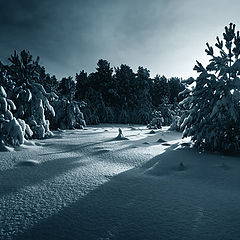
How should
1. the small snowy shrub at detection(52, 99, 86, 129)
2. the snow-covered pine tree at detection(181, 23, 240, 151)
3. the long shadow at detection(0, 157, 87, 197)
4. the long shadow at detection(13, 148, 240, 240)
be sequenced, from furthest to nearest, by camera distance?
the small snowy shrub at detection(52, 99, 86, 129) → the snow-covered pine tree at detection(181, 23, 240, 151) → the long shadow at detection(0, 157, 87, 197) → the long shadow at detection(13, 148, 240, 240)

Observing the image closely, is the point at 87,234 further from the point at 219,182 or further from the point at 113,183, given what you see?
the point at 219,182

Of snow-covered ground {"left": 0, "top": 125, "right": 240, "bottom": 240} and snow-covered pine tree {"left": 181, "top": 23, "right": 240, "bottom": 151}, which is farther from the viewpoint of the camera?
snow-covered pine tree {"left": 181, "top": 23, "right": 240, "bottom": 151}

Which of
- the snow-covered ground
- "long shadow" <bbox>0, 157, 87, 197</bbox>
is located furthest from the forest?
"long shadow" <bbox>0, 157, 87, 197</bbox>

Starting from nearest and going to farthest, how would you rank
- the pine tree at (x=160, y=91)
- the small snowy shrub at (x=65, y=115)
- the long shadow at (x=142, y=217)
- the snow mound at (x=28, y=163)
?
the long shadow at (x=142, y=217)
the snow mound at (x=28, y=163)
the small snowy shrub at (x=65, y=115)
the pine tree at (x=160, y=91)

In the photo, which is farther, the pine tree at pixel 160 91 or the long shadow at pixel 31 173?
the pine tree at pixel 160 91

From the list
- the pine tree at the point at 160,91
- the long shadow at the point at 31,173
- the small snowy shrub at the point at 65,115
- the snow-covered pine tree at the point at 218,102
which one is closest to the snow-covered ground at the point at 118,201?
the long shadow at the point at 31,173

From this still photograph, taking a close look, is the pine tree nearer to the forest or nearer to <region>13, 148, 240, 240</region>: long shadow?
the forest

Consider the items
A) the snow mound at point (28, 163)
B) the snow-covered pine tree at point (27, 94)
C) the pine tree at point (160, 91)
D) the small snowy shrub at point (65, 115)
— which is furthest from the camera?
the pine tree at point (160, 91)

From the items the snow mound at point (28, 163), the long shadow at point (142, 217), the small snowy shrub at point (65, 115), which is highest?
the small snowy shrub at point (65, 115)

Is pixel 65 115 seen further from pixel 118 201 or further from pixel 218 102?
pixel 118 201

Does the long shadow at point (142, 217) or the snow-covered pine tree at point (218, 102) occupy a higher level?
the snow-covered pine tree at point (218, 102)

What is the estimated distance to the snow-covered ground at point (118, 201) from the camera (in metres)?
1.51

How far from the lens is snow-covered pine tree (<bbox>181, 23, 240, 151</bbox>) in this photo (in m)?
4.56

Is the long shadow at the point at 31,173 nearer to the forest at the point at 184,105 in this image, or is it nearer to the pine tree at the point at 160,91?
the forest at the point at 184,105
